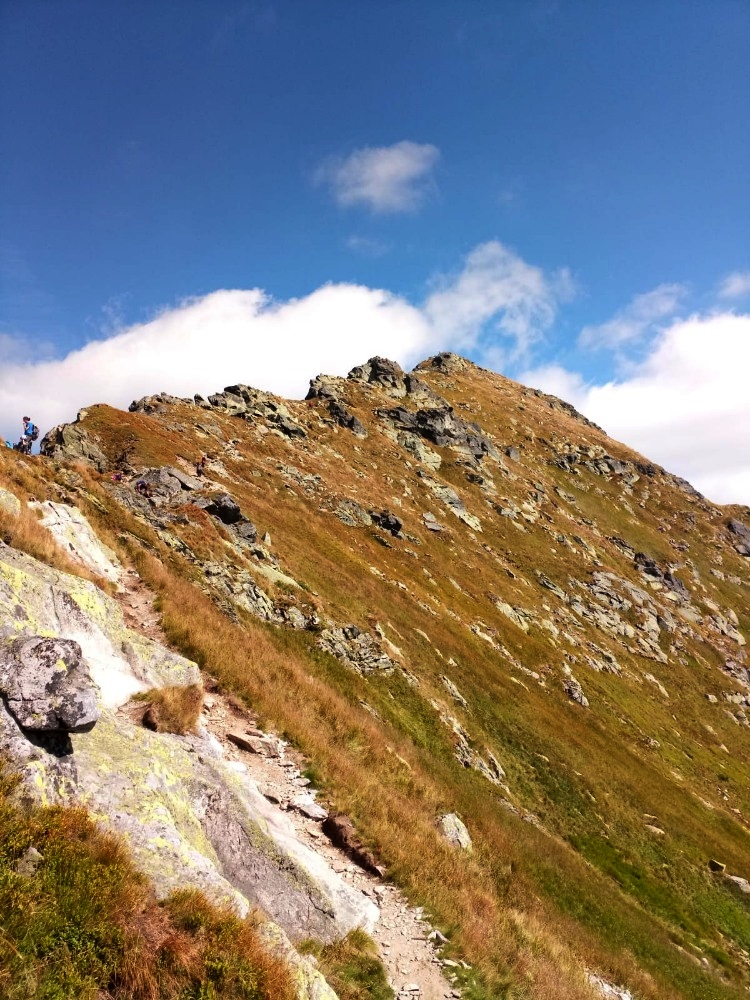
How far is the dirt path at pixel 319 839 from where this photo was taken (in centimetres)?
1029

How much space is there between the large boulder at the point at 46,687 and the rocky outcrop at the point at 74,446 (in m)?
46.5

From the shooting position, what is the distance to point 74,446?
54594 mm

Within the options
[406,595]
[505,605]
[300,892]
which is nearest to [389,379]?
[505,605]

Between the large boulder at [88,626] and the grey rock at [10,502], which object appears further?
the grey rock at [10,502]

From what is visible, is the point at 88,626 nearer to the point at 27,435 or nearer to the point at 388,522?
the point at 27,435

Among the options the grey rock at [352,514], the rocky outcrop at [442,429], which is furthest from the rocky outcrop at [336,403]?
the grey rock at [352,514]

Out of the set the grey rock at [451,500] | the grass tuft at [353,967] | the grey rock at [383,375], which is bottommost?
the grass tuft at [353,967]

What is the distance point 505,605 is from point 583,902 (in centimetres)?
5611

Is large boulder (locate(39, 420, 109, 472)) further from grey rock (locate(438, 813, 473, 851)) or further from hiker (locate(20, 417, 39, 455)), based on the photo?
grey rock (locate(438, 813, 473, 851))

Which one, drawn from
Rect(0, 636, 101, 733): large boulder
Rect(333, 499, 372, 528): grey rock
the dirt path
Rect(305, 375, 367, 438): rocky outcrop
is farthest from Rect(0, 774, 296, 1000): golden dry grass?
Rect(305, 375, 367, 438): rocky outcrop

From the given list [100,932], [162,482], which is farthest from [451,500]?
[100,932]

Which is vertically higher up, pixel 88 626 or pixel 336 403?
pixel 336 403

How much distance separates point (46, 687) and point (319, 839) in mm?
7684

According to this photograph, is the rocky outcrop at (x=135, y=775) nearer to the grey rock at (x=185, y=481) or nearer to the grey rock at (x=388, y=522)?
the grey rock at (x=185, y=481)
